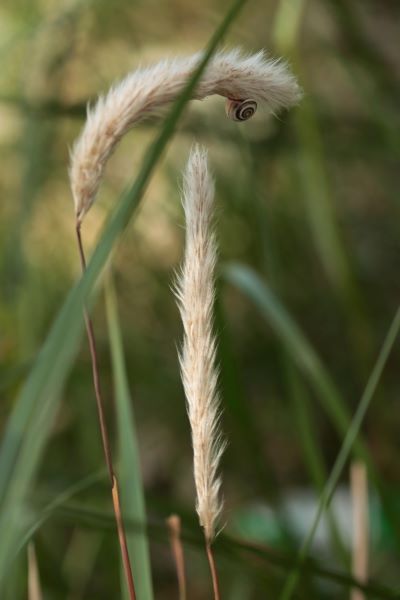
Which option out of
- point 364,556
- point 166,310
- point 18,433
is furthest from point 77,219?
point 166,310

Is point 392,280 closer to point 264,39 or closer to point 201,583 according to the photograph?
point 264,39

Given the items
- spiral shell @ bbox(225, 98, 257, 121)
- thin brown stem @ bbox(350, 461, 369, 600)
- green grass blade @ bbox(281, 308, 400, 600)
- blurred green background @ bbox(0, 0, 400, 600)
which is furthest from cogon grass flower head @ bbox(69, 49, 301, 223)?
blurred green background @ bbox(0, 0, 400, 600)

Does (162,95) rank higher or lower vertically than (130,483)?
higher

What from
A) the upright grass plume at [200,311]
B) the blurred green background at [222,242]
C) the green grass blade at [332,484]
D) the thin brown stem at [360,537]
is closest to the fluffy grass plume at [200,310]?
the upright grass plume at [200,311]

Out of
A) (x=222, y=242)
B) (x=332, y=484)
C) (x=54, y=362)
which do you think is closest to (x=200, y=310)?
(x=54, y=362)

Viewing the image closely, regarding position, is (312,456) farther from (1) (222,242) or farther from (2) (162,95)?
(1) (222,242)

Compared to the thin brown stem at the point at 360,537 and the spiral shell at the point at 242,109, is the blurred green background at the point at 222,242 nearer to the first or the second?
the thin brown stem at the point at 360,537
